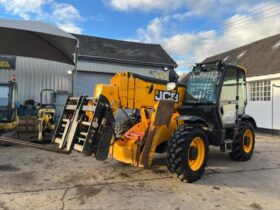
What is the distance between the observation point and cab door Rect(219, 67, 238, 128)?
776 cm

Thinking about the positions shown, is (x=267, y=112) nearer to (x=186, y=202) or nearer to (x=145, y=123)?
(x=145, y=123)

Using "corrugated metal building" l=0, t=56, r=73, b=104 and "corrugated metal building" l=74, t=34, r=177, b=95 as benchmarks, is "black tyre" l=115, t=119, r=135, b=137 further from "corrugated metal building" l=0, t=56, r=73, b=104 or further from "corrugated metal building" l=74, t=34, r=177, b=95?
"corrugated metal building" l=74, t=34, r=177, b=95

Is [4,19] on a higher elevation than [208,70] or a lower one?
higher

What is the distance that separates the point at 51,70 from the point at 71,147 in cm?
1392

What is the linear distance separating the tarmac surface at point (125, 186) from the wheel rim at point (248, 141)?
45 centimetres

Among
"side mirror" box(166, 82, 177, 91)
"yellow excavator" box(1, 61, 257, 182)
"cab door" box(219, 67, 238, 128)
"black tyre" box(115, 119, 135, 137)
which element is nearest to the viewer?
"yellow excavator" box(1, 61, 257, 182)

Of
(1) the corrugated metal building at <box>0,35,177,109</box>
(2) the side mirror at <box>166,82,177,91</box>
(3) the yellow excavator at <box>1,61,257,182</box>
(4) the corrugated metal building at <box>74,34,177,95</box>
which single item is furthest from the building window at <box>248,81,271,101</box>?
(2) the side mirror at <box>166,82,177,91</box>

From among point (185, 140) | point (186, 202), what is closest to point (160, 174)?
point (185, 140)

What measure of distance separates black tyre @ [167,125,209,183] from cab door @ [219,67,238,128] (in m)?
1.46

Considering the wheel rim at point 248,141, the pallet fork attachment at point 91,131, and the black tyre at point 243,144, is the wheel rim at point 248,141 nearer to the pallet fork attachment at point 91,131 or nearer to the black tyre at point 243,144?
the black tyre at point 243,144

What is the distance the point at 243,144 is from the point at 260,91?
926cm

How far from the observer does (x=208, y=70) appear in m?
8.01

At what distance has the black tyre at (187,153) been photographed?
6.02m

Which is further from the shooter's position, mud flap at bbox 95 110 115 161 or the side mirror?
the side mirror
